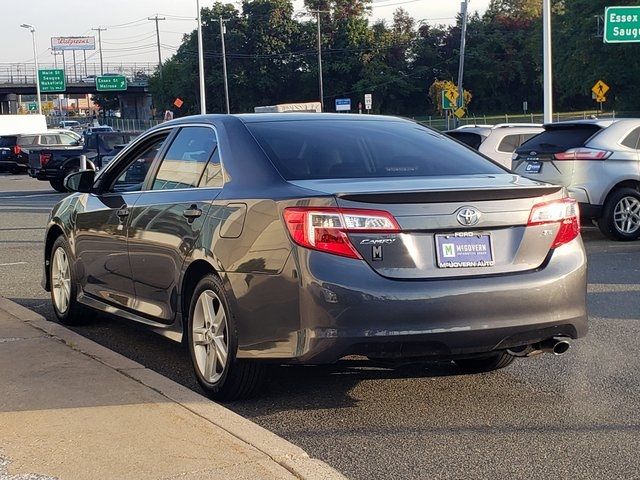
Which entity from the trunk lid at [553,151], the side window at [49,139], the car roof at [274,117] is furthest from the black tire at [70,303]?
the side window at [49,139]

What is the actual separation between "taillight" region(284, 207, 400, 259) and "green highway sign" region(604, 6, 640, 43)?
28.2 meters

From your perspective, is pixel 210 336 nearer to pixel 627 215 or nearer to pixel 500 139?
pixel 627 215

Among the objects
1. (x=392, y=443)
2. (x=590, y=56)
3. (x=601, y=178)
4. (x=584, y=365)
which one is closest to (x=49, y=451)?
(x=392, y=443)

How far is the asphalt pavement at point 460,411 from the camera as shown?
4.58 m

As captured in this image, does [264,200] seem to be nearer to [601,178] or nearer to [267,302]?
[267,302]

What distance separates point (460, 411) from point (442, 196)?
49.0 inches

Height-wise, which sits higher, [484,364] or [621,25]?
[621,25]

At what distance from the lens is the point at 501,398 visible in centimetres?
571

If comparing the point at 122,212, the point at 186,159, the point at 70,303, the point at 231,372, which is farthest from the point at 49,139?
the point at 231,372

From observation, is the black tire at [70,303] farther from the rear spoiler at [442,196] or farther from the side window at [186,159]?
the rear spoiler at [442,196]

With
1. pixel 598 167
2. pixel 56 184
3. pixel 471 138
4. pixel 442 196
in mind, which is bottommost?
pixel 56 184

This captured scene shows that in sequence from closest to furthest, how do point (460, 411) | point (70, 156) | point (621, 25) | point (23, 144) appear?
point (460, 411) → point (70, 156) → point (621, 25) → point (23, 144)

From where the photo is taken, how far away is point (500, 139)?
53.3 feet

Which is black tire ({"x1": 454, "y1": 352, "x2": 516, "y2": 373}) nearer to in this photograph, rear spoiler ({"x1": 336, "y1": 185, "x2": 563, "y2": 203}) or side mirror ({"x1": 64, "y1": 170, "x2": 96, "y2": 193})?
rear spoiler ({"x1": 336, "y1": 185, "x2": 563, "y2": 203})
